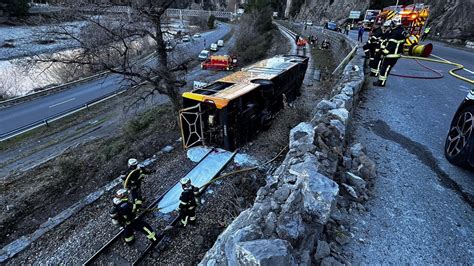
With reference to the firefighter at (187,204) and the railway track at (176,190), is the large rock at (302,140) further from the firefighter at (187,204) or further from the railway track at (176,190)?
the railway track at (176,190)

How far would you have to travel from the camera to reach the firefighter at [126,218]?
5488 mm

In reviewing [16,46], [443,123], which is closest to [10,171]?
[443,123]

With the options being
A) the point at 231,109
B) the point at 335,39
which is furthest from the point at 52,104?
the point at 335,39

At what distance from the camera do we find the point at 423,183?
379 cm

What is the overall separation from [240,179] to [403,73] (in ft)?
26.8

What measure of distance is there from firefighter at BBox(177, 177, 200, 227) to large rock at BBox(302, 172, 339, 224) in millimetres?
3898

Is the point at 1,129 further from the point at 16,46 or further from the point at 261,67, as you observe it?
the point at 16,46

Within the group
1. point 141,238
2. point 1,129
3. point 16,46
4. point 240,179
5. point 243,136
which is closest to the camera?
point 141,238

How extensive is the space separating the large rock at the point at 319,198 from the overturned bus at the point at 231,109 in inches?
216

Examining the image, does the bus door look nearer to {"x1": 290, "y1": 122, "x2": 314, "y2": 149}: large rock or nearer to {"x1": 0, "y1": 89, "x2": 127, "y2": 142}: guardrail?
{"x1": 290, "y1": 122, "x2": 314, "y2": 149}: large rock

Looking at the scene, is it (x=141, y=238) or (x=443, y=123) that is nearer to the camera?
(x=443, y=123)

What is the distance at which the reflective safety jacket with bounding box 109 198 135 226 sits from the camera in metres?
5.47

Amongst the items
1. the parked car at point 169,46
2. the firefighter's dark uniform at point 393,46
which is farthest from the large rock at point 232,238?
the parked car at point 169,46

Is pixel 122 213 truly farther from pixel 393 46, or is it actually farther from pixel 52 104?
pixel 52 104
